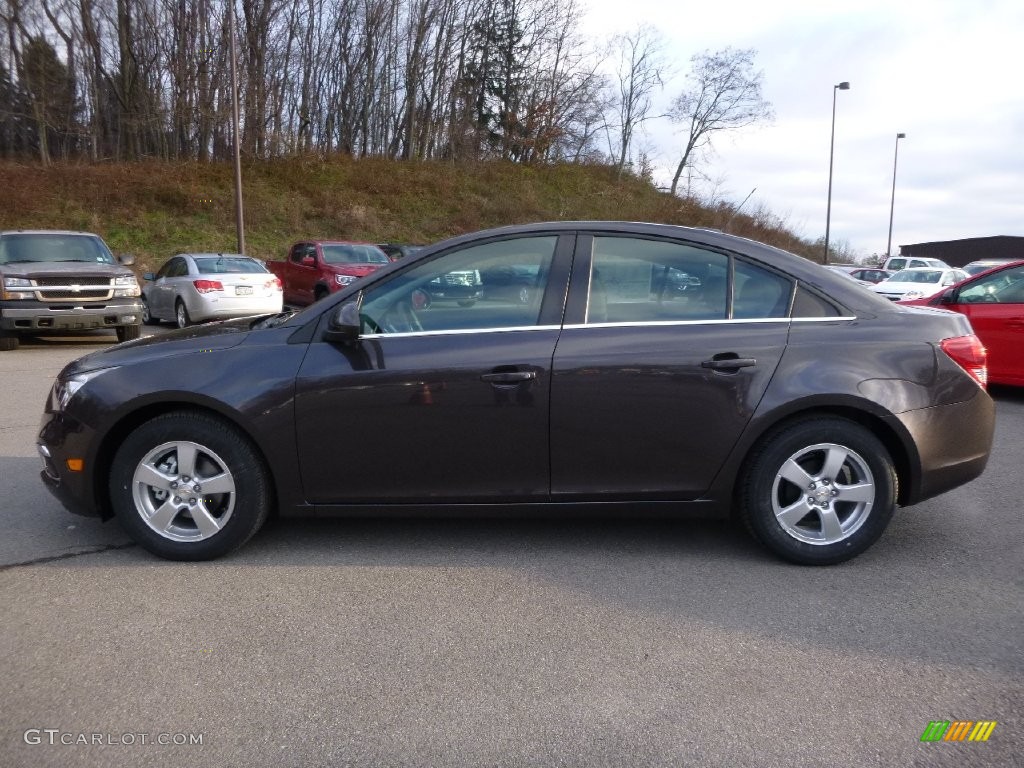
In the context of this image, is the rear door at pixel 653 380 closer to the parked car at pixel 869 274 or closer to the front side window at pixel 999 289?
the front side window at pixel 999 289

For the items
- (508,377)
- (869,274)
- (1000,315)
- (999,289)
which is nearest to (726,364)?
(508,377)

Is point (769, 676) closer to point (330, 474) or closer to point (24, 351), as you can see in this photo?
point (330, 474)

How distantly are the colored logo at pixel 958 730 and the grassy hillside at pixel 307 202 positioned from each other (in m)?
31.1

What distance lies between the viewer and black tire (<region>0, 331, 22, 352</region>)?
12.9m

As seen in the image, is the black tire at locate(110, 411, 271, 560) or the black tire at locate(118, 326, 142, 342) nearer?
the black tire at locate(110, 411, 271, 560)

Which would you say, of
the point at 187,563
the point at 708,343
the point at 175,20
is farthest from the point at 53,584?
the point at 175,20

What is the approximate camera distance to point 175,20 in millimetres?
38938

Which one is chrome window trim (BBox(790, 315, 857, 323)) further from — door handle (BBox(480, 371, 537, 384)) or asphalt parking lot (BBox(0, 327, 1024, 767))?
door handle (BBox(480, 371, 537, 384))

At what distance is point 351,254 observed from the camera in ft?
65.4

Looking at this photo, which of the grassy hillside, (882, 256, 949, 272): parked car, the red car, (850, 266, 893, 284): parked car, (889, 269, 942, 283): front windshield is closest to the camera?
the red car

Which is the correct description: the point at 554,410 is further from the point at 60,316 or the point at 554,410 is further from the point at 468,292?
the point at 60,316

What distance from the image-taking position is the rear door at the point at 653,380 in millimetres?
4012

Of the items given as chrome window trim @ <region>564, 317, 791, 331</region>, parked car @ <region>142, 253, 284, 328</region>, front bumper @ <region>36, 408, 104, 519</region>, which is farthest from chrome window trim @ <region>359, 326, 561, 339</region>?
parked car @ <region>142, 253, 284, 328</region>

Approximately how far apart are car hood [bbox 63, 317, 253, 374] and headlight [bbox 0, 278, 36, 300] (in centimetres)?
938
